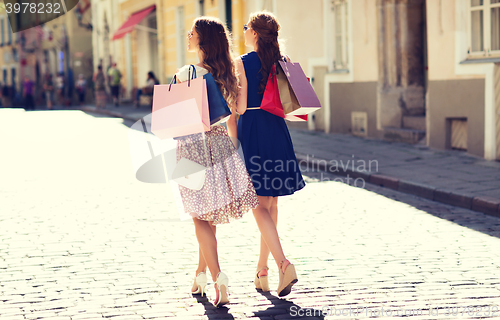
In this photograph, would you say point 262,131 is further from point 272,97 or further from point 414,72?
point 414,72

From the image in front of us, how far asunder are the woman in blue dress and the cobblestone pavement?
60 centimetres

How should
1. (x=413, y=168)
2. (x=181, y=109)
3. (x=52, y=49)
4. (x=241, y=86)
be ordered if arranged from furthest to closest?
(x=52, y=49) → (x=413, y=168) → (x=241, y=86) → (x=181, y=109)

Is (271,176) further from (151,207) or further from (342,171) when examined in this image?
(342,171)

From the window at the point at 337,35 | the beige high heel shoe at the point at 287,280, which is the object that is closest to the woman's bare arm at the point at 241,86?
the beige high heel shoe at the point at 287,280

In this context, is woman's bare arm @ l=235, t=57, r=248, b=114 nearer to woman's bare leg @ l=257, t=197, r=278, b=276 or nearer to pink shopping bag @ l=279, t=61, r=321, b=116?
pink shopping bag @ l=279, t=61, r=321, b=116

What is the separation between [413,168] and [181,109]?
621cm

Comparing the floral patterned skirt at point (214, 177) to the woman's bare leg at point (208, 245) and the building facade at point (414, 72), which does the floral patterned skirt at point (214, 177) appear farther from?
the building facade at point (414, 72)

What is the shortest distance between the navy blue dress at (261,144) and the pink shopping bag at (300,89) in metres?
0.17

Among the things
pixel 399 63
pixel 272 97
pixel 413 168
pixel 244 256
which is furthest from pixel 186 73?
pixel 399 63

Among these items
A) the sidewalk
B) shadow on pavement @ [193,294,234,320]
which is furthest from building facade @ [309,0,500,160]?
shadow on pavement @ [193,294,234,320]

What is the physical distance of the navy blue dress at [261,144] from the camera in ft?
13.7

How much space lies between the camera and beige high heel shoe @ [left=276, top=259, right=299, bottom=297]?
4.06 m

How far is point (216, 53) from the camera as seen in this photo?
3.99 meters

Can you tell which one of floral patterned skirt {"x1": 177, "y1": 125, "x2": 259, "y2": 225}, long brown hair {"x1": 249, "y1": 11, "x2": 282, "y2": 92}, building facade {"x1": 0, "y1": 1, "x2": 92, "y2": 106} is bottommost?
floral patterned skirt {"x1": 177, "y1": 125, "x2": 259, "y2": 225}
